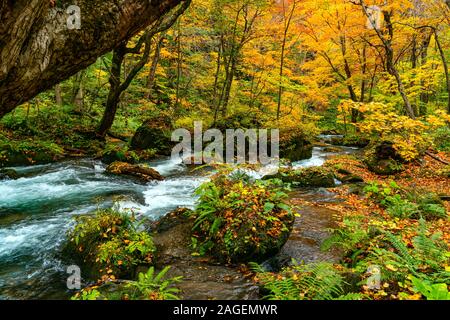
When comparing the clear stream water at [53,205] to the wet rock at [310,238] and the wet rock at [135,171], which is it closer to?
the wet rock at [135,171]

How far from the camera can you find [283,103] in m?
22.2

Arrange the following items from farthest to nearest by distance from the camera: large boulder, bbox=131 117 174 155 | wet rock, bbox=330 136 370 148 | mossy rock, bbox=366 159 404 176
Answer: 1. wet rock, bbox=330 136 370 148
2. large boulder, bbox=131 117 174 155
3. mossy rock, bbox=366 159 404 176

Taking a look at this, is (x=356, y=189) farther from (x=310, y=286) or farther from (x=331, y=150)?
(x=331, y=150)

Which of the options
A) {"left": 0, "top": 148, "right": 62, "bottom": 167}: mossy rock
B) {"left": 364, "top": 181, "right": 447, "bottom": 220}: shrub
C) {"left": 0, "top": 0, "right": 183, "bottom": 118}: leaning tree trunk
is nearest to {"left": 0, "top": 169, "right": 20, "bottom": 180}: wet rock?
{"left": 0, "top": 148, "right": 62, "bottom": 167}: mossy rock

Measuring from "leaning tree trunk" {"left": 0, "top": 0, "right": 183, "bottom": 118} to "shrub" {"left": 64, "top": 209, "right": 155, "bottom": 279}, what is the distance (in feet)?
7.79

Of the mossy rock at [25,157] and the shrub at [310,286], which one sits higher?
the mossy rock at [25,157]

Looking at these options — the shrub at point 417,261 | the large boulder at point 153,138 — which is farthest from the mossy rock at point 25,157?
the shrub at point 417,261

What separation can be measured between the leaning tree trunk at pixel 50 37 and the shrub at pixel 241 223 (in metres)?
3.15

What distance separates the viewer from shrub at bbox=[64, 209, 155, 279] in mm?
4602

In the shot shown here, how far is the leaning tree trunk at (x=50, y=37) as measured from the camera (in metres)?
3.36

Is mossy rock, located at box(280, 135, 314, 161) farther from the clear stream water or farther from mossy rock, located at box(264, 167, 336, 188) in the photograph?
the clear stream water
